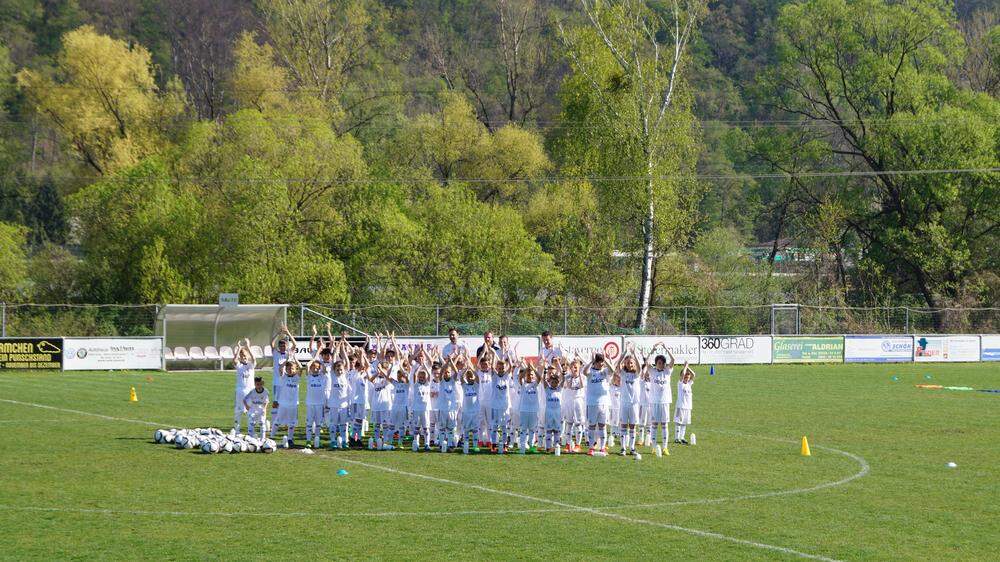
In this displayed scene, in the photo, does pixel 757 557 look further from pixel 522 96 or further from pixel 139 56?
pixel 522 96

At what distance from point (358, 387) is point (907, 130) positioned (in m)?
47.4

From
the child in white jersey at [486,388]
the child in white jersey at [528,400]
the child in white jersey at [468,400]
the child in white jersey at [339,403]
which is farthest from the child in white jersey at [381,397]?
the child in white jersey at [528,400]

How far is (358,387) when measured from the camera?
2248 cm

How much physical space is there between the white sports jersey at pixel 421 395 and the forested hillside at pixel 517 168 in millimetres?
28991

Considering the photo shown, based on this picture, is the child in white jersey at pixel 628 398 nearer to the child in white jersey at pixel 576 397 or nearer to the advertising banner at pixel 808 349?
the child in white jersey at pixel 576 397

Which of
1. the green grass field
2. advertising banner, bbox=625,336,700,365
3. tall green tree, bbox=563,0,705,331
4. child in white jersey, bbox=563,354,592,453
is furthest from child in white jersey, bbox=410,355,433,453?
tall green tree, bbox=563,0,705,331

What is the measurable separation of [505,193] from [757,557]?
52.5 metres

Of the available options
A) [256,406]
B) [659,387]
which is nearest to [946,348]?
[659,387]

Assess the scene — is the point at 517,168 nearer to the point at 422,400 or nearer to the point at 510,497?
the point at 422,400

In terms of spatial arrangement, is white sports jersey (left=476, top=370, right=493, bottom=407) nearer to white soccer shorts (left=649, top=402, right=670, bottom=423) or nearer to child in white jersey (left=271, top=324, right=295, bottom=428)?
white soccer shorts (left=649, top=402, right=670, bottom=423)

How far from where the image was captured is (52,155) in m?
90.1

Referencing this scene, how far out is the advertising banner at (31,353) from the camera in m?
38.8

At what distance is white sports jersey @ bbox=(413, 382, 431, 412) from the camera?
2212 cm

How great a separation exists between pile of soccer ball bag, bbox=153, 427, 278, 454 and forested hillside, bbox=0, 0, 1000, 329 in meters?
28.4
